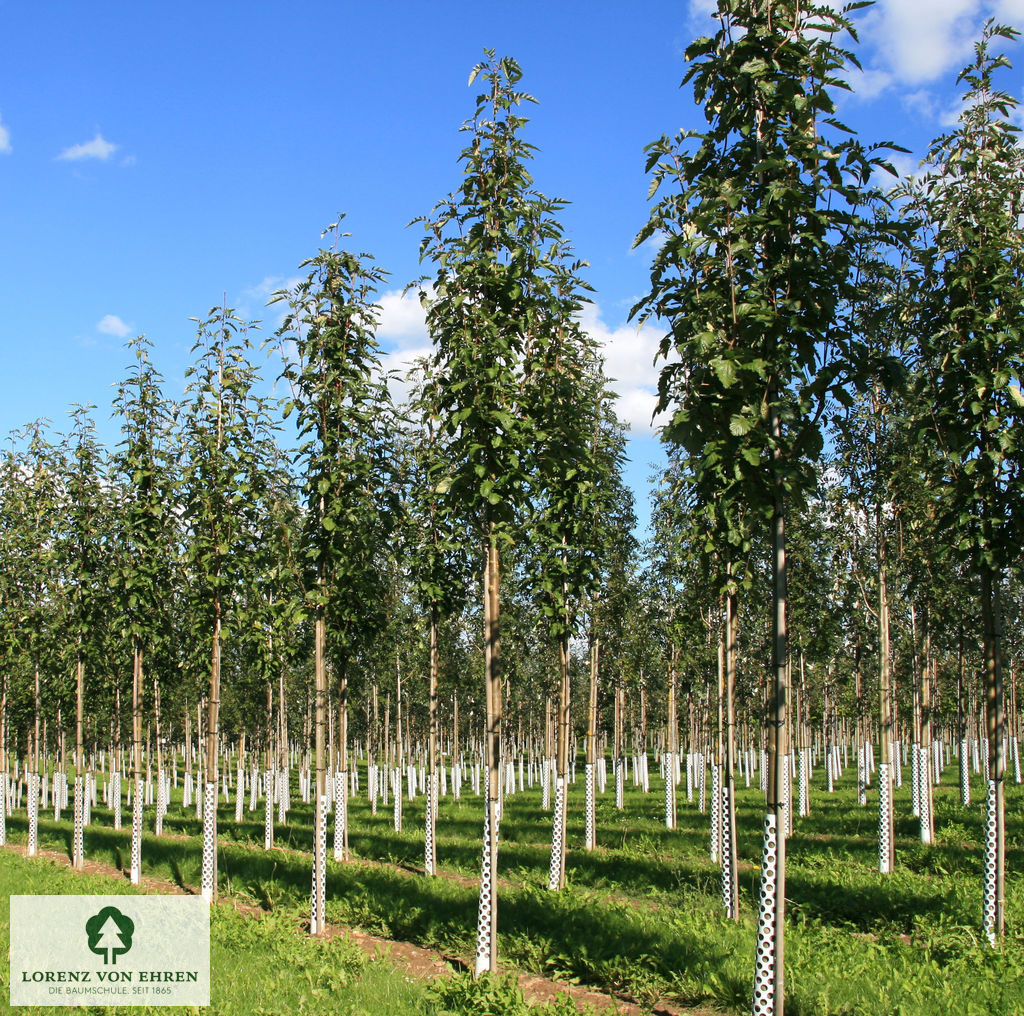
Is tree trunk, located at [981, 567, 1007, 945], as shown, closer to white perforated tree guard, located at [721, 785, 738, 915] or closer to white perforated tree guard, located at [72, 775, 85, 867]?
white perforated tree guard, located at [721, 785, 738, 915]

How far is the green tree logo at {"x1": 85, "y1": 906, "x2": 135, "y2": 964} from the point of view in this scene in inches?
447

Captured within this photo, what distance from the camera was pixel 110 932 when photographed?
1165 centimetres

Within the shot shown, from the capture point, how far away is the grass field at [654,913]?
10.5 meters

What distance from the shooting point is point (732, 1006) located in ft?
34.1

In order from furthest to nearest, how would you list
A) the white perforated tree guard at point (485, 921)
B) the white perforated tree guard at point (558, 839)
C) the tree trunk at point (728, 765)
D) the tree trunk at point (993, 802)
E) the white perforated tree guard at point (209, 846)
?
the white perforated tree guard at point (558, 839), the white perforated tree guard at point (209, 846), the tree trunk at point (728, 765), the tree trunk at point (993, 802), the white perforated tree guard at point (485, 921)

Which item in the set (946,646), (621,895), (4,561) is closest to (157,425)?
(4,561)

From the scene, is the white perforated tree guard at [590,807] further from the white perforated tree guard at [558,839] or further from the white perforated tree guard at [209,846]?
the white perforated tree guard at [209,846]

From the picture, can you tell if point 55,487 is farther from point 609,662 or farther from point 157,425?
point 609,662

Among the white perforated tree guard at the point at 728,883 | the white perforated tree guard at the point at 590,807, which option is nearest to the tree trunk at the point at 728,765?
the white perforated tree guard at the point at 728,883

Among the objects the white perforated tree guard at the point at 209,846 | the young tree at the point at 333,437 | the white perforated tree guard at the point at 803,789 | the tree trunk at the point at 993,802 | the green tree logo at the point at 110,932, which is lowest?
the white perforated tree guard at the point at 803,789

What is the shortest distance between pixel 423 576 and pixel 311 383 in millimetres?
7335

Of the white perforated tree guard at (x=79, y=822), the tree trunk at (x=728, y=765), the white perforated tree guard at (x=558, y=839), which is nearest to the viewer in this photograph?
the tree trunk at (x=728, y=765)

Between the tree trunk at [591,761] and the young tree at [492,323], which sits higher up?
the young tree at [492,323]

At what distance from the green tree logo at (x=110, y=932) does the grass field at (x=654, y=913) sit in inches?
54.6
